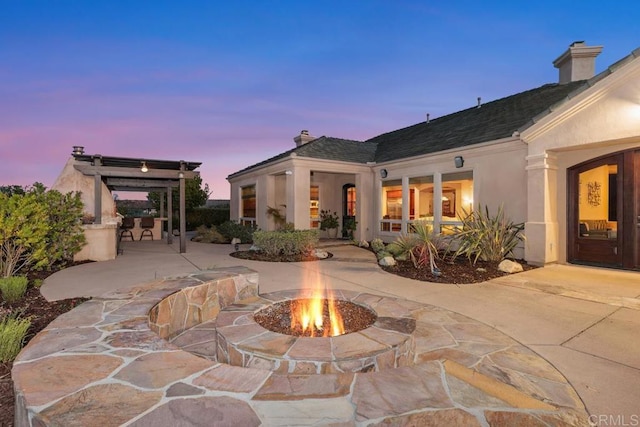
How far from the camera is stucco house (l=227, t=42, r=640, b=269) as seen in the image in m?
6.17

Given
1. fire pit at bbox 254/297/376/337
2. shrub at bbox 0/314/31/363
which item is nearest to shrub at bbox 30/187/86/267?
shrub at bbox 0/314/31/363

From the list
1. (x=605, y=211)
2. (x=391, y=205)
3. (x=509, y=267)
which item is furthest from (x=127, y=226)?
(x=605, y=211)

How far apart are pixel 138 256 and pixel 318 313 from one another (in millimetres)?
7788

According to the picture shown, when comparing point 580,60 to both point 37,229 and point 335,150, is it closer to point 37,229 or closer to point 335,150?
point 335,150

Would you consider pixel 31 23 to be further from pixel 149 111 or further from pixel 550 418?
pixel 550 418

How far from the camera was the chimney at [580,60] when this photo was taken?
9094mm

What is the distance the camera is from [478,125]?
9.70m

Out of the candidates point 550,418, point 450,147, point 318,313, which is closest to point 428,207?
point 450,147

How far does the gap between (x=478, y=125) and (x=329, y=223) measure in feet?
21.7

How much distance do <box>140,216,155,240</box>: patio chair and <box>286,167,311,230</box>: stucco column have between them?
25.7 ft

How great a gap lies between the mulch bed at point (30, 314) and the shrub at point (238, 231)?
745 centimetres

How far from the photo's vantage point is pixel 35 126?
11.6 metres

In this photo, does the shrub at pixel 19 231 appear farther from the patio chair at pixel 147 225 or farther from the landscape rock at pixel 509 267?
the landscape rock at pixel 509 267

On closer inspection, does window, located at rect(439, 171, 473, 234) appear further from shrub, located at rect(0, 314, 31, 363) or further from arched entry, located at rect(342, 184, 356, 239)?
shrub, located at rect(0, 314, 31, 363)
